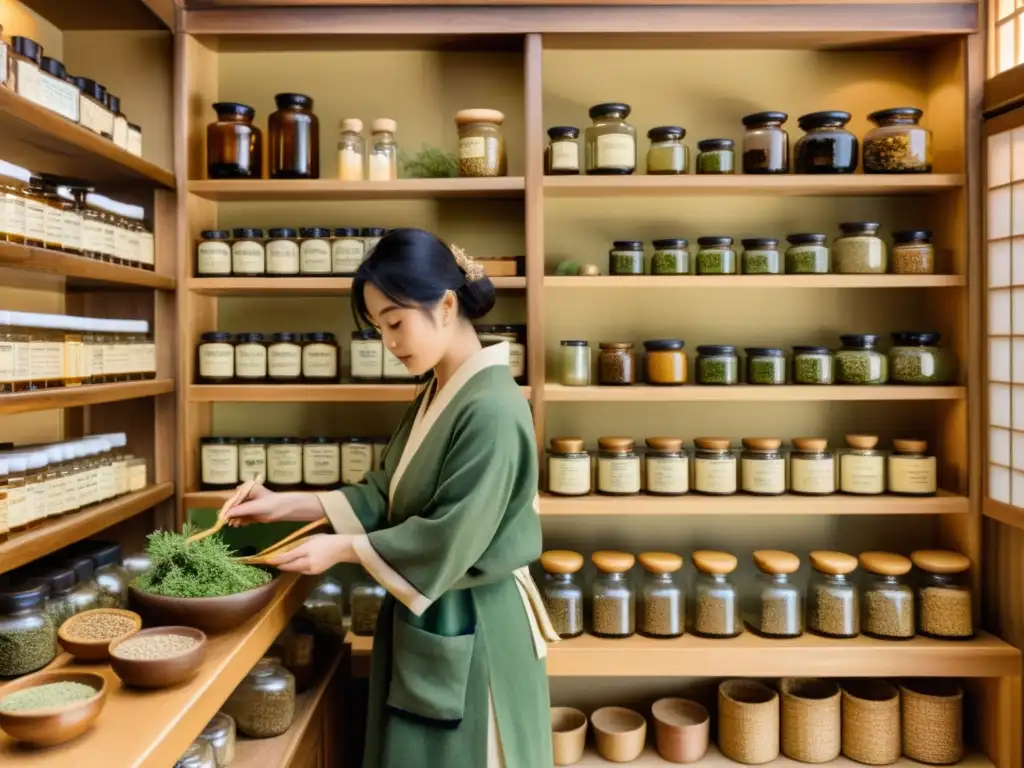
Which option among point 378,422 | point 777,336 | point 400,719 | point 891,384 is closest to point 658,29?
point 777,336

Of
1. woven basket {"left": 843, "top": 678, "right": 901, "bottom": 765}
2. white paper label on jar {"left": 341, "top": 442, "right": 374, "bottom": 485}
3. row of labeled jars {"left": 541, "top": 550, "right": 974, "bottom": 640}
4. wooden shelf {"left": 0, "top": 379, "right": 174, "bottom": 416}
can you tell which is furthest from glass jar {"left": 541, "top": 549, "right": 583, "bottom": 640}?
wooden shelf {"left": 0, "top": 379, "right": 174, "bottom": 416}

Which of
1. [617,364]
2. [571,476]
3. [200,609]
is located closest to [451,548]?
[200,609]

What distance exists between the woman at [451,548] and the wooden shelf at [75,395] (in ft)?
1.32

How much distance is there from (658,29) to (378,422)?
1353mm

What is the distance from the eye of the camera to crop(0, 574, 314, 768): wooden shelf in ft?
3.00

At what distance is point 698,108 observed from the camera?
2355 millimetres

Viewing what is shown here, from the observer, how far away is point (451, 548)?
4.51 ft

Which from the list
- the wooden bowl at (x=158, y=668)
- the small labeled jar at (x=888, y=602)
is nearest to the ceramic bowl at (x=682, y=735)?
the small labeled jar at (x=888, y=602)

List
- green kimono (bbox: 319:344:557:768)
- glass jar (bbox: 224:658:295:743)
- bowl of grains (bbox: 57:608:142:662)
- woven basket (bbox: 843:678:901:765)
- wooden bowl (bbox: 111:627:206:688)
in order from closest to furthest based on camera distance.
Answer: wooden bowl (bbox: 111:627:206:688)
bowl of grains (bbox: 57:608:142:662)
green kimono (bbox: 319:344:557:768)
glass jar (bbox: 224:658:295:743)
woven basket (bbox: 843:678:901:765)

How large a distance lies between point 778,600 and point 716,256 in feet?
3.03

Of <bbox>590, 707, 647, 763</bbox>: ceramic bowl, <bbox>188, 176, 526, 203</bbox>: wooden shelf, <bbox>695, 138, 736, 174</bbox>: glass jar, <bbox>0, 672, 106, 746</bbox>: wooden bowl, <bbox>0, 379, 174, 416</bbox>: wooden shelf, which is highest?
<bbox>695, 138, 736, 174</bbox>: glass jar

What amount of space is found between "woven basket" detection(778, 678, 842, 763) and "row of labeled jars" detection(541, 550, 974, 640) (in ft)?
0.61

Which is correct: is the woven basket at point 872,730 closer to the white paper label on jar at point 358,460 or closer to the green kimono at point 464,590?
the green kimono at point 464,590

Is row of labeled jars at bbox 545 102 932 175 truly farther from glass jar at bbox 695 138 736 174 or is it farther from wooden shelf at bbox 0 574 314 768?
wooden shelf at bbox 0 574 314 768
